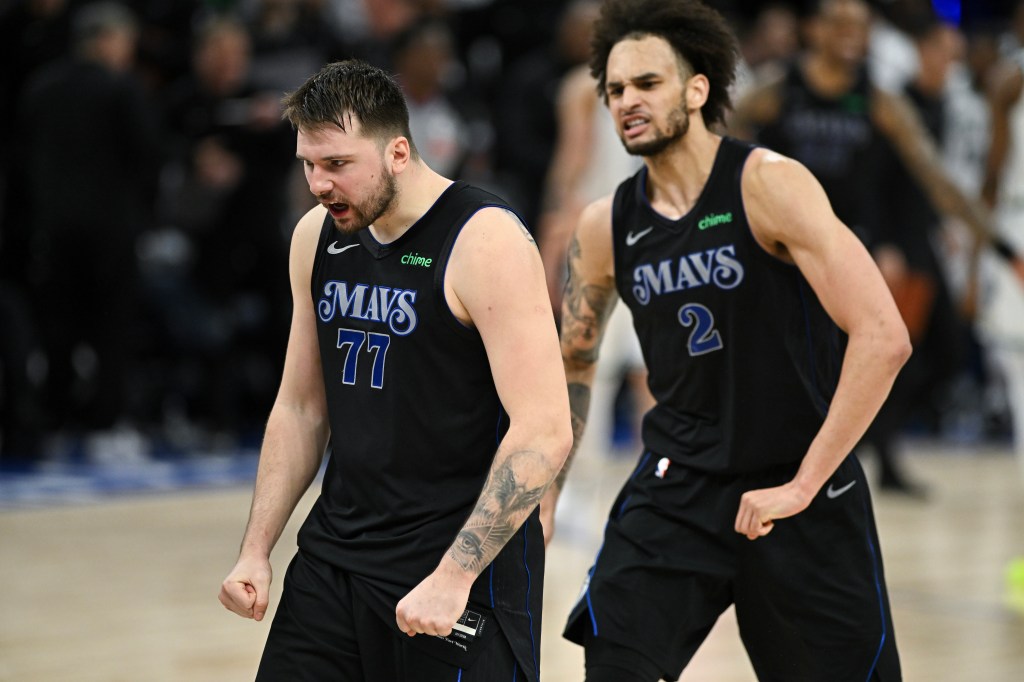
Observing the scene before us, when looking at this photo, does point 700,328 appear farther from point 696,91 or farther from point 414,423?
point 414,423

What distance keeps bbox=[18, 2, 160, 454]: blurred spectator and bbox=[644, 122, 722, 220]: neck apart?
635 centimetres

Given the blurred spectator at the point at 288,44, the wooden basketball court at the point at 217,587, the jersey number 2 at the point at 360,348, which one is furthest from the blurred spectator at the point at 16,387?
the jersey number 2 at the point at 360,348

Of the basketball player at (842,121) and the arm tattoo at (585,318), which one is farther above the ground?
the basketball player at (842,121)

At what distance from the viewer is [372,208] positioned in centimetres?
312

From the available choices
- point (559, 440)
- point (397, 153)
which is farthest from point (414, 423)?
point (397, 153)

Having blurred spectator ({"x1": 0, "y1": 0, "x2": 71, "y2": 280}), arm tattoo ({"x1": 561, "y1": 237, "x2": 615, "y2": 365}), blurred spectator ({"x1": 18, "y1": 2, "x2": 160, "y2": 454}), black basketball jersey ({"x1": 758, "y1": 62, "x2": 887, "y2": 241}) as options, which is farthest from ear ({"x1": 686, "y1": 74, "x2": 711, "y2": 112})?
blurred spectator ({"x1": 0, "y1": 0, "x2": 71, "y2": 280})

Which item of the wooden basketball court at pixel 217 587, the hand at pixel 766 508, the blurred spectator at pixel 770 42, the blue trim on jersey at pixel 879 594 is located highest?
the blurred spectator at pixel 770 42

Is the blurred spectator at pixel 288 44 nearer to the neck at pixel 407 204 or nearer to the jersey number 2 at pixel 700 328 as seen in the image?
the jersey number 2 at pixel 700 328

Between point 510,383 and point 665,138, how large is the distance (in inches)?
40.7

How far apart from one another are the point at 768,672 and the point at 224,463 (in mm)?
6904

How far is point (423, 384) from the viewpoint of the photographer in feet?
10.3

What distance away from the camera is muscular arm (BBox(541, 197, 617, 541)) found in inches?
156

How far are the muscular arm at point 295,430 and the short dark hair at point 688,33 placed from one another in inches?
41.3

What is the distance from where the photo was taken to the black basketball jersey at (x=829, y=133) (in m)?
7.51
